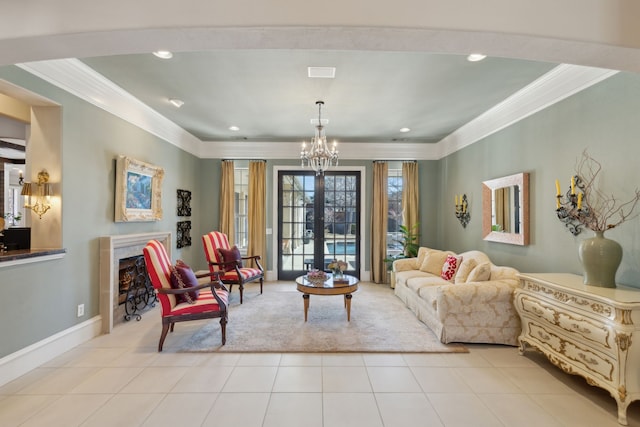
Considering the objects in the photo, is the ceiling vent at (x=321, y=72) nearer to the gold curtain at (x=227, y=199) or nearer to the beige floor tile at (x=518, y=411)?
the beige floor tile at (x=518, y=411)

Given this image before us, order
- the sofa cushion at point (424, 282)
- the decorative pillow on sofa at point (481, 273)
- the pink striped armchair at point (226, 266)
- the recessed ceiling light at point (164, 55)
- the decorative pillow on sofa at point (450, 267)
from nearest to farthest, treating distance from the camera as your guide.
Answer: the recessed ceiling light at point (164, 55) → the decorative pillow on sofa at point (481, 273) → the sofa cushion at point (424, 282) → the decorative pillow on sofa at point (450, 267) → the pink striped armchair at point (226, 266)

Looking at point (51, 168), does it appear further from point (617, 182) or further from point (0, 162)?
point (617, 182)

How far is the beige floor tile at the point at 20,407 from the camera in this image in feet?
6.73

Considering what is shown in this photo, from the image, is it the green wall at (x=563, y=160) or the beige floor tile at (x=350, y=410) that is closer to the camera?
the beige floor tile at (x=350, y=410)

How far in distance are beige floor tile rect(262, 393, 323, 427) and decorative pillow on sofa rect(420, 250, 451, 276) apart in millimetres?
3210

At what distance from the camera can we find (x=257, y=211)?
630 centimetres

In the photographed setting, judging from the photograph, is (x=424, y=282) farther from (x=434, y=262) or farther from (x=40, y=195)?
(x=40, y=195)

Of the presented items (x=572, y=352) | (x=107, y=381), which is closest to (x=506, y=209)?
(x=572, y=352)

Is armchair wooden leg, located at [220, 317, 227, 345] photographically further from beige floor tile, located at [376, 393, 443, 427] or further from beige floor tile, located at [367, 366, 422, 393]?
beige floor tile, located at [376, 393, 443, 427]

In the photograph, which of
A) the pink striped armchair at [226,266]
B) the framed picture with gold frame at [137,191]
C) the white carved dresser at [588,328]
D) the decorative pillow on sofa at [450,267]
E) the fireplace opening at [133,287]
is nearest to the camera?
the white carved dresser at [588,328]

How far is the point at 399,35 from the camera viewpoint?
1703 mm

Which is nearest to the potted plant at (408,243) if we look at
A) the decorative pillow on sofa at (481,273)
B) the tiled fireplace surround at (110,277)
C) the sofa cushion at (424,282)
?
the sofa cushion at (424,282)

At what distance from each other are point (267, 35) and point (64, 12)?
3.80ft

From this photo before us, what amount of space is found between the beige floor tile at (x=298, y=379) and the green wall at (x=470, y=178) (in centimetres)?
237
